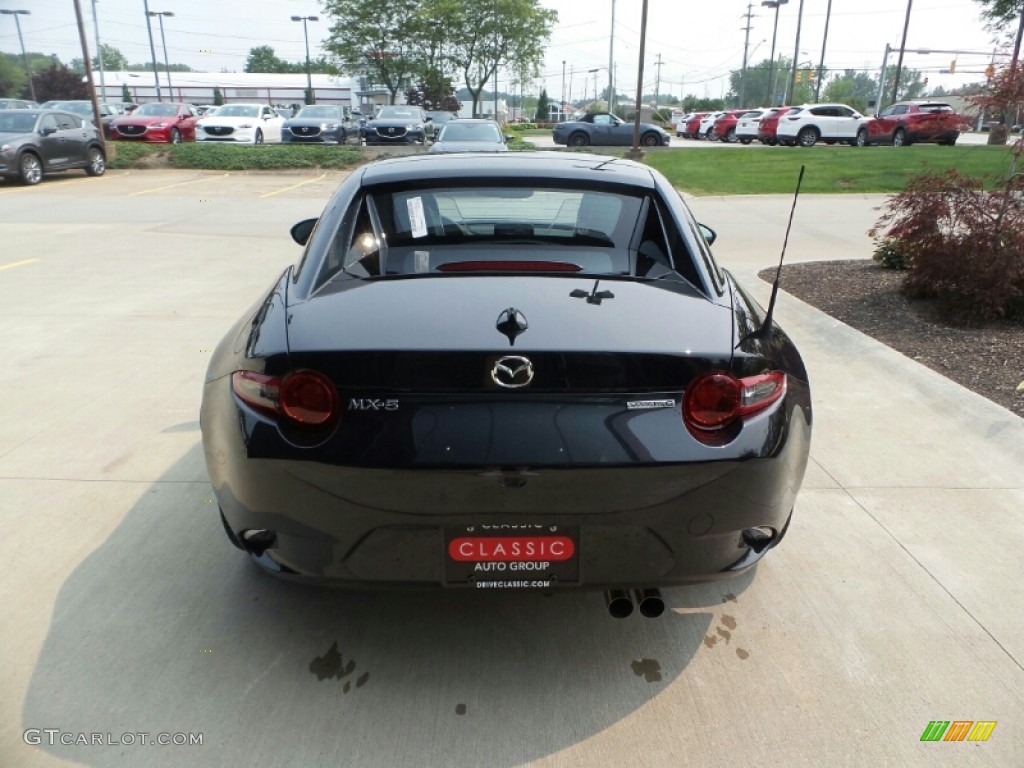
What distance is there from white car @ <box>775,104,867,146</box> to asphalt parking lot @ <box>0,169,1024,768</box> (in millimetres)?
29360

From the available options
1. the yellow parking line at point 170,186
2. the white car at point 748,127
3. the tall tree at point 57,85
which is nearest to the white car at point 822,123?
the white car at point 748,127

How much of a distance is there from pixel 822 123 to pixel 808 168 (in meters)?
12.7

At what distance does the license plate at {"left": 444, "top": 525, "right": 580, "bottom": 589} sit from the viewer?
2.25 m

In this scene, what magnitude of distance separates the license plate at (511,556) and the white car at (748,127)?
3571cm

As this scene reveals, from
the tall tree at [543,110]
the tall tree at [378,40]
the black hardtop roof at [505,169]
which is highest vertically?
the tall tree at [378,40]

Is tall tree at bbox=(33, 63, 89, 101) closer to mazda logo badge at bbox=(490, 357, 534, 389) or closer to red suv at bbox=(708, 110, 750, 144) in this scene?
red suv at bbox=(708, 110, 750, 144)

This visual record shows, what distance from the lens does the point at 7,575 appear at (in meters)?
3.08

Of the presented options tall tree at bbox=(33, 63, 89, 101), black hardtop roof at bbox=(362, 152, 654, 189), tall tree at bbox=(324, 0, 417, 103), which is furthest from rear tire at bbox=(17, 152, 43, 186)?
tall tree at bbox=(33, 63, 89, 101)

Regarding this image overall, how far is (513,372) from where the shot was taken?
7.18 ft

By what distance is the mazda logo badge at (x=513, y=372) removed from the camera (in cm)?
219

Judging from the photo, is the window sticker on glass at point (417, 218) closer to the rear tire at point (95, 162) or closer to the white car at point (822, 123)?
the rear tire at point (95, 162)

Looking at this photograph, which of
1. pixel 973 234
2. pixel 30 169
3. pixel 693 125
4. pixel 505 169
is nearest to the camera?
pixel 505 169

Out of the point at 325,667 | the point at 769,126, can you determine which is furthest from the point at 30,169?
the point at 769,126

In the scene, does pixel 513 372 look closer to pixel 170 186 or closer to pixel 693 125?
pixel 170 186
